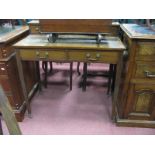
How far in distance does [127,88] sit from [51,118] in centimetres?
79

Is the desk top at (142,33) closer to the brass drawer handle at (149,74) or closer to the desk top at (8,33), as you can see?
the brass drawer handle at (149,74)

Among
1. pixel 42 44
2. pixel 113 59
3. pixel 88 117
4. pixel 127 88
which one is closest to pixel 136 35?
pixel 113 59

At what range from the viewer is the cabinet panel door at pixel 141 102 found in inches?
54.0

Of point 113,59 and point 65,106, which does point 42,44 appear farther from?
point 65,106

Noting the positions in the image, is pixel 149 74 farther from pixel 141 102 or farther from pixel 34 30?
pixel 34 30

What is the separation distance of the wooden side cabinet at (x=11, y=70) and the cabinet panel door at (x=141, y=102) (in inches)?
39.4

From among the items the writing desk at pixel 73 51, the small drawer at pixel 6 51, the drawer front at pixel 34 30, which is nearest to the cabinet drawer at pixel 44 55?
the writing desk at pixel 73 51

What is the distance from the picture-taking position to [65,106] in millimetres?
1843

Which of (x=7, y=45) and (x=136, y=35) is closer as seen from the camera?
(x=136, y=35)

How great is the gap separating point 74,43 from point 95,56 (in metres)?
0.20

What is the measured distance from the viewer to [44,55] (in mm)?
1297

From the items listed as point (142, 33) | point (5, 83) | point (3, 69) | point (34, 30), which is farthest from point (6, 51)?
point (142, 33)
